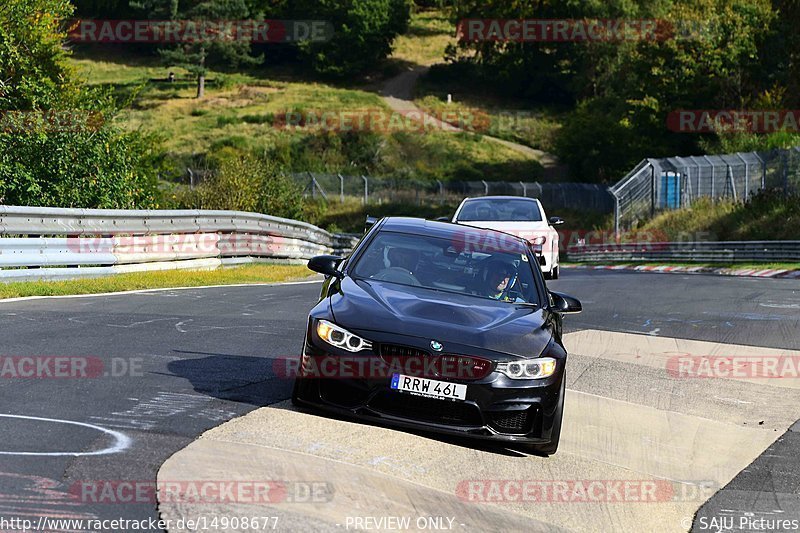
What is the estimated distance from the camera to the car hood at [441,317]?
24.3 feet

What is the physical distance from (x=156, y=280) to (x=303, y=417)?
10866mm

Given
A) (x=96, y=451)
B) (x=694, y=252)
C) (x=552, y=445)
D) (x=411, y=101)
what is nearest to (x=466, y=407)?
(x=552, y=445)

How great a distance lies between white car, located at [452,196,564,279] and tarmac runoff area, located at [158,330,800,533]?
10001mm

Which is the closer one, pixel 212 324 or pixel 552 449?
pixel 552 449

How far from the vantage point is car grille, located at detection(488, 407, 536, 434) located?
7.26 m

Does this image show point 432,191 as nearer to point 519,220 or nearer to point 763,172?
point 763,172

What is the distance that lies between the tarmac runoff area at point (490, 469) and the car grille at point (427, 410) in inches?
5.8

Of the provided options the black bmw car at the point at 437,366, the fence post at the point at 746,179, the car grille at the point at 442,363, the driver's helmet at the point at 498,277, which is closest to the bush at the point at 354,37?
the fence post at the point at 746,179

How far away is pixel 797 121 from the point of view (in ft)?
183

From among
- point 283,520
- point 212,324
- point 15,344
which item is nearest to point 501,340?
point 283,520

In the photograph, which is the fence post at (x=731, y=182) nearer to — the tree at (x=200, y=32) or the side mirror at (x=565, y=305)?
the side mirror at (x=565, y=305)

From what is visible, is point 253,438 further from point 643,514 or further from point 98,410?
point 643,514

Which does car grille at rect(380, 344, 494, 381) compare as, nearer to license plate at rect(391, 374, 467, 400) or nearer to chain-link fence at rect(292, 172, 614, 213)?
license plate at rect(391, 374, 467, 400)

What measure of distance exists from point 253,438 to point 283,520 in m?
1.54
